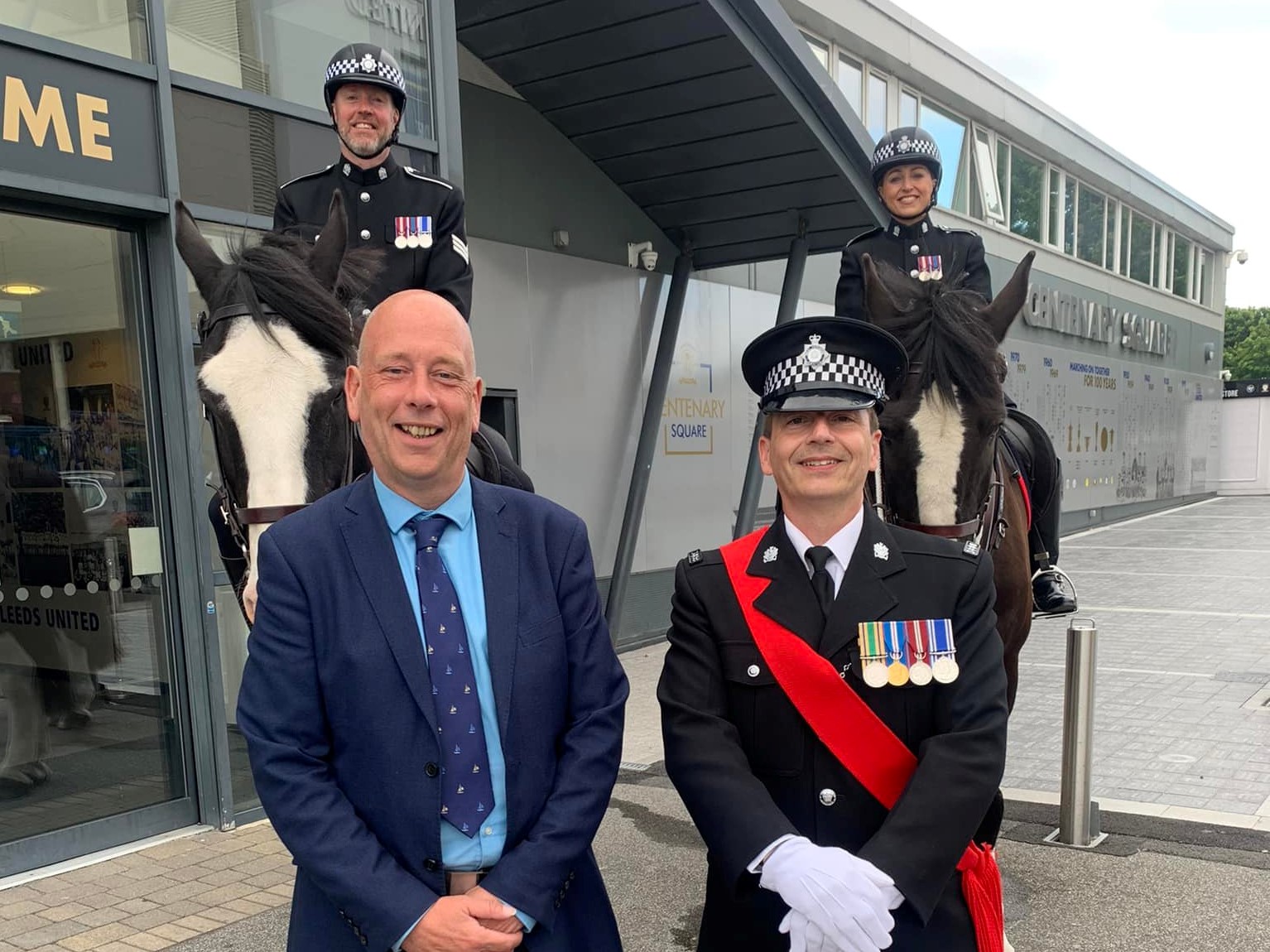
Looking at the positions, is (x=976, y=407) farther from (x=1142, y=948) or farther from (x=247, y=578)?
(x=247, y=578)

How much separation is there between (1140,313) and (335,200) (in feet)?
74.9

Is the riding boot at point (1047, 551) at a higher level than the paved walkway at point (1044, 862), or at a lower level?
higher

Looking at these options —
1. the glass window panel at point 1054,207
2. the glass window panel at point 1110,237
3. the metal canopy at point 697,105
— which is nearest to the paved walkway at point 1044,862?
the metal canopy at point 697,105

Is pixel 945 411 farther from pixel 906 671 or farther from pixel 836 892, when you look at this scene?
pixel 836 892

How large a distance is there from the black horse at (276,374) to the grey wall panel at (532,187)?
525cm

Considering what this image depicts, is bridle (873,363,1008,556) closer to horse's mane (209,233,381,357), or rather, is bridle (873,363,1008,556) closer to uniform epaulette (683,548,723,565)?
uniform epaulette (683,548,723,565)

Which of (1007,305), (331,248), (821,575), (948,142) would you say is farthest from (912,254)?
(948,142)

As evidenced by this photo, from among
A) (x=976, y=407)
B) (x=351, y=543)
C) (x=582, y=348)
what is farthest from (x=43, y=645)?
(x=582, y=348)

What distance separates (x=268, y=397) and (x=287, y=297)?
364 millimetres

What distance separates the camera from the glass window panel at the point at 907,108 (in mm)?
14867

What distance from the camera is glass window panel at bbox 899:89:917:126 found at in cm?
1487

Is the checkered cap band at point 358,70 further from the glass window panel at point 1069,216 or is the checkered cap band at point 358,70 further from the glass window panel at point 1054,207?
the glass window panel at point 1069,216

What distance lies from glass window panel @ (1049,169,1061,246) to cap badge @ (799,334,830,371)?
1864 centimetres

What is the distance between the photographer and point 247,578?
9.21ft
